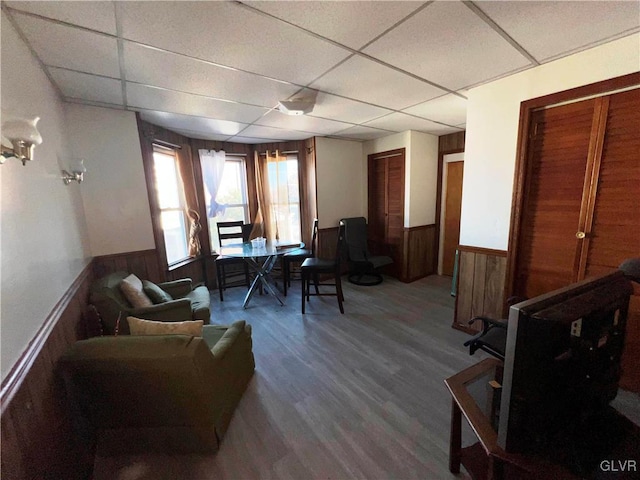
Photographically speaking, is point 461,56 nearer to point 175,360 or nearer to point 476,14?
point 476,14

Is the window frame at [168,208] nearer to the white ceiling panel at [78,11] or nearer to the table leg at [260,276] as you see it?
the table leg at [260,276]

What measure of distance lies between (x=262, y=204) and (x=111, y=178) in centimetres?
210

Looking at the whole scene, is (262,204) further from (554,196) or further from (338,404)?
(554,196)

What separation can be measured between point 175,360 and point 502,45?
2.60 metres

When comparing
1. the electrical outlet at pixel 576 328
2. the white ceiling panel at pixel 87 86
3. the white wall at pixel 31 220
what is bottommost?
the electrical outlet at pixel 576 328

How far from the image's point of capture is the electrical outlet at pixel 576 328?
0.71 meters

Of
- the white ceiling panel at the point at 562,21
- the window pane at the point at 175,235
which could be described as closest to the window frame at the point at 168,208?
the window pane at the point at 175,235

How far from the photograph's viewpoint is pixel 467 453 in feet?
4.15

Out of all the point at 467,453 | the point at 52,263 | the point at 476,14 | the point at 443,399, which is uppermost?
the point at 476,14

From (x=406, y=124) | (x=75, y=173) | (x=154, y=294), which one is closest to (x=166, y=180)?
(x=75, y=173)

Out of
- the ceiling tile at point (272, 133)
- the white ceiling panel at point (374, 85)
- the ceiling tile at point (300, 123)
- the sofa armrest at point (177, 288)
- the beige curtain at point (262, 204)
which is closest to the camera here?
the white ceiling panel at point (374, 85)

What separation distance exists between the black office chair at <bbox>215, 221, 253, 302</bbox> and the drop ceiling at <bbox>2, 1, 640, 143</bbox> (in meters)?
1.85

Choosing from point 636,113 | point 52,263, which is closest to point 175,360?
point 52,263

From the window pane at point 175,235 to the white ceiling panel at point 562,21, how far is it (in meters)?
3.70
